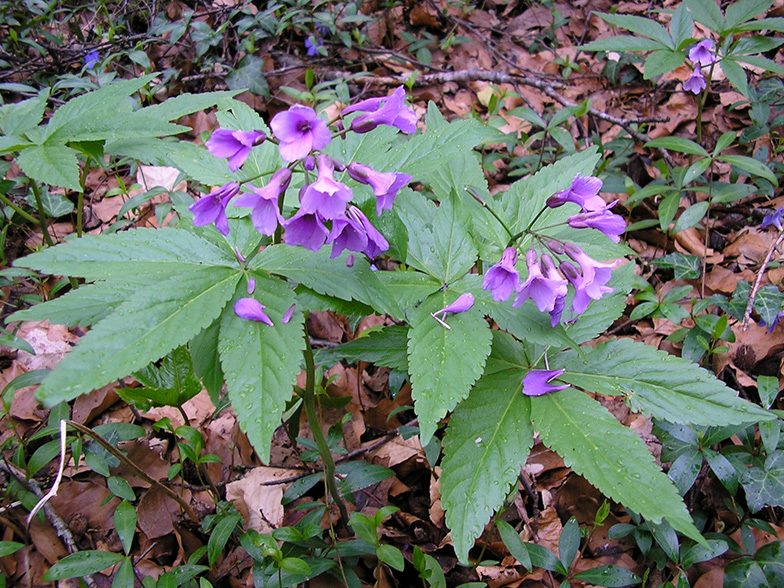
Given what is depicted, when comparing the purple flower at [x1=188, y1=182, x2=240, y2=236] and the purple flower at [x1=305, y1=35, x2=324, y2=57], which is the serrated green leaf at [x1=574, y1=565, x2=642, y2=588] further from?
the purple flower at [x1=305, y1=35, x2=324, y2=57]

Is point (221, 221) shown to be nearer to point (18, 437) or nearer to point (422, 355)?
point (422, 355)

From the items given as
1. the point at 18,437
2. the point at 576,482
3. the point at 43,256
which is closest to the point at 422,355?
the point at 43,256

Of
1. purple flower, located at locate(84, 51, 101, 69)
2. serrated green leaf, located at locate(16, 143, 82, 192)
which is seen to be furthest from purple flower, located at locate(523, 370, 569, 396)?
purple flower, located at locate(84, 51, 101, 69)

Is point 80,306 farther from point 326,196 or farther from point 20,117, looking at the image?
point 20,117

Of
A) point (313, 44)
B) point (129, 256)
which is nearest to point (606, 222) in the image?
point (129, 256)

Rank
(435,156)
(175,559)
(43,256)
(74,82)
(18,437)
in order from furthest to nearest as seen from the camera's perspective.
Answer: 1. (74,82)
2. (18,437)
3. (175,559)
4. (435,156)
5. (43,256)
